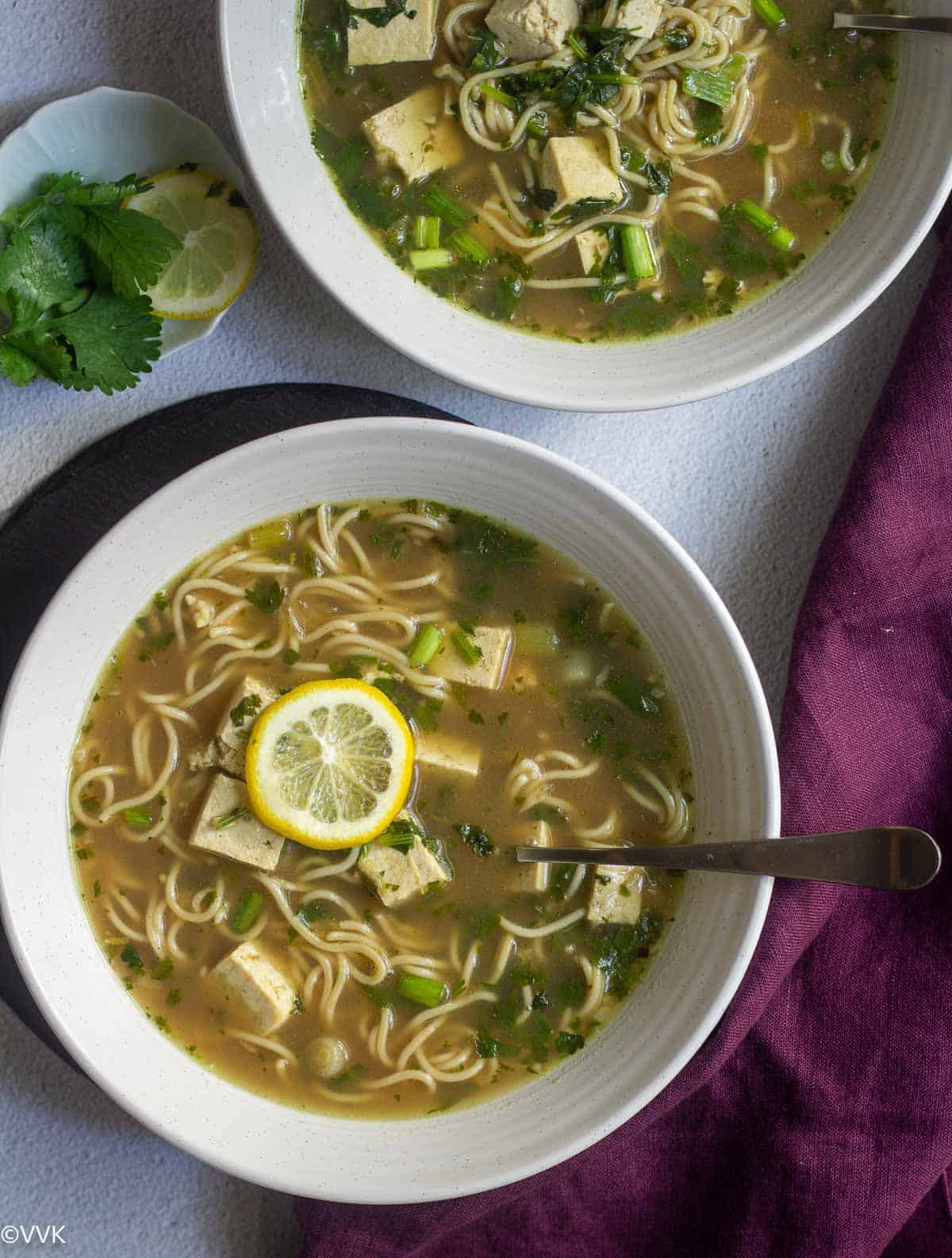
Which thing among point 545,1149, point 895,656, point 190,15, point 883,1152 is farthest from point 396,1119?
point 190,15

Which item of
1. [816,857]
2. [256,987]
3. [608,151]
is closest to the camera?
[816,857]

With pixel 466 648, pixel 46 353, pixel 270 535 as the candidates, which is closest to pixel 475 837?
pixel 466 648

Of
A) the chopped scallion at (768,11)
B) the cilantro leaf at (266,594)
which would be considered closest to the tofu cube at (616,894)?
the cilantro leaf at (266,594)

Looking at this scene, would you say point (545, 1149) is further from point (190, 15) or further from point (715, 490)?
point (190, 15)

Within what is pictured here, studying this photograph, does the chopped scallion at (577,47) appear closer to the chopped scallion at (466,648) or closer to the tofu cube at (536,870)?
the chopped scallion at (466,648)

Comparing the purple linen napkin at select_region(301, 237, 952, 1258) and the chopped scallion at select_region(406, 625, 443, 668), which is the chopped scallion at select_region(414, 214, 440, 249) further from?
the purple linen napkin at select_region(301, 237, 952, 1258)

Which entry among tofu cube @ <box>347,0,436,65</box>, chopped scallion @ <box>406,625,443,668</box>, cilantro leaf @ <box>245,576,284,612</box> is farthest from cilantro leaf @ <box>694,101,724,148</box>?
cilantro leaf @ <box>245,576,284,612</box>

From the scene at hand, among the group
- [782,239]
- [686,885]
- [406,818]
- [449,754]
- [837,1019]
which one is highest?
[782,239]

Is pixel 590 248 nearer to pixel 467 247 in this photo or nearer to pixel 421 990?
pixel 467 247
